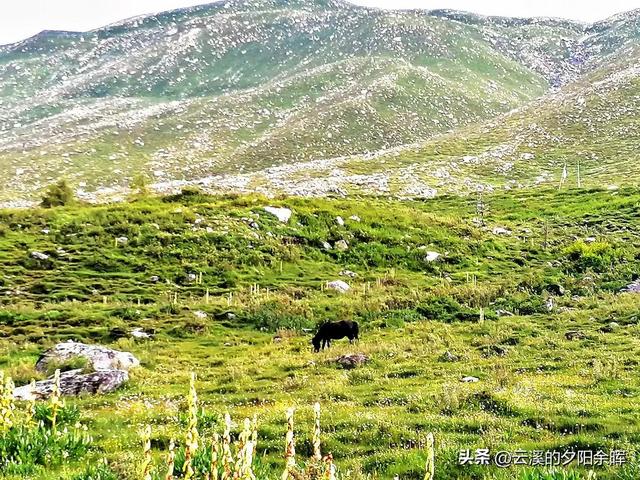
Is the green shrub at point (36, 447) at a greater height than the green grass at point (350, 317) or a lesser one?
greater

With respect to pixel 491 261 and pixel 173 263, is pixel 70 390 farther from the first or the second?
pixel 491 261

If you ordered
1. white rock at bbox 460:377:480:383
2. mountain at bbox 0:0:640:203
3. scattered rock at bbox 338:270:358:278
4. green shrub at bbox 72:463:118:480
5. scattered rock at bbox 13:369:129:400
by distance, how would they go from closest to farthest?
green shrub at bbox 72:463:118:480 < scattered rock at bbox 13:369:129:400 < white rock at bbox 460:377:480:383 < scattered rock at bbox 338:270:358:278 < mountain at bbox 0:0:640:203

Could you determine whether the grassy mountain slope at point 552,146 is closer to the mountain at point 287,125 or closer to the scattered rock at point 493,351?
the mountain at point 287,125

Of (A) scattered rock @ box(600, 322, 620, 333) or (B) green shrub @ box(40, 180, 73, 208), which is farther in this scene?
(B) green shrub @ box(40, 180, 73, 208)

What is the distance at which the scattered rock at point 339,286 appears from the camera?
29.9m

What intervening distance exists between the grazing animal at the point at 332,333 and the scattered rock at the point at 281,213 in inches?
660

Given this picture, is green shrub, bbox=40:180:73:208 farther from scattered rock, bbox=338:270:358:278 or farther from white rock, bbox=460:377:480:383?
white rock, bbox=460:377:480:383

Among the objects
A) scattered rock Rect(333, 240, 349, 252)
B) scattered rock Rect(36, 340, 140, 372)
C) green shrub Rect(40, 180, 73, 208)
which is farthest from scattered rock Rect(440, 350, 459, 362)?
green shrub Rect(40, 180, 73, 208)

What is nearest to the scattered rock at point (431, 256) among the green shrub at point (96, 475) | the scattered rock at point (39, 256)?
the scattered rock at point (39, 256)

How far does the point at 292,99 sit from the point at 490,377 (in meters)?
147

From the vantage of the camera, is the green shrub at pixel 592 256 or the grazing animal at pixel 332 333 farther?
the green shrub at pixel 592 256

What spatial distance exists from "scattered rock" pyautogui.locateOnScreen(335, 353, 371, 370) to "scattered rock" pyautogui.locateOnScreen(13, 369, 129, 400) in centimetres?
697

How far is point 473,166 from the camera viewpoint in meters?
82.4

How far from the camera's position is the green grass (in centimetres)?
1140
